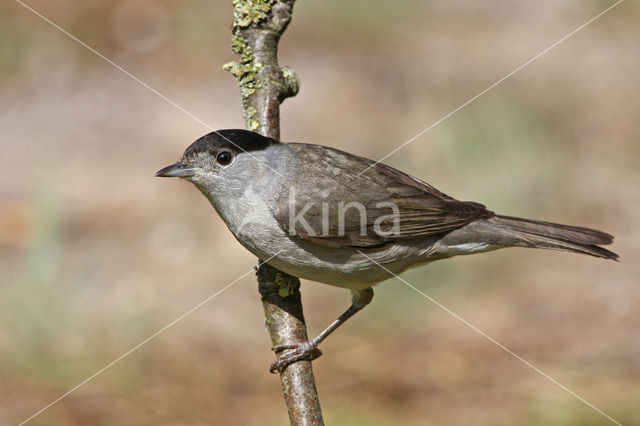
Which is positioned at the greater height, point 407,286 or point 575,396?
point 407,286

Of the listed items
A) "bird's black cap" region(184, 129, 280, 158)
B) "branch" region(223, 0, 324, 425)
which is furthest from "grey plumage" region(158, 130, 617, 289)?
"branch" region(223, 0, 324, 425)

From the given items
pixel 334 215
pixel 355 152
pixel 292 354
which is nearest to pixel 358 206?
pixel 334 215

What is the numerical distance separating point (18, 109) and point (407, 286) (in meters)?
6.79

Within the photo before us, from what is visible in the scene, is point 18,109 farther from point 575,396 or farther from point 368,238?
point 575,396

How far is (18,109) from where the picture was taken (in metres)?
10.6

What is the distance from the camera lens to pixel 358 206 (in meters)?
4.71

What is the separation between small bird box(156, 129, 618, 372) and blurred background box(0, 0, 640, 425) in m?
1.67

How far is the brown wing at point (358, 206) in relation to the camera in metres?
4.49

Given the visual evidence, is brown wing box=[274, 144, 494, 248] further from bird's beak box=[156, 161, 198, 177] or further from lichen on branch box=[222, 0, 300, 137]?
bird's beak box=[156, 161, 198, 177]

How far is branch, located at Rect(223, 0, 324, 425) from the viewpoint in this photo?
441 centimetres

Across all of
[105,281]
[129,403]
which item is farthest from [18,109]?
[129,403]

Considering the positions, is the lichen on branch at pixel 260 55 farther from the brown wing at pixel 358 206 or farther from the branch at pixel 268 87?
the brown wing at pixel 358 206

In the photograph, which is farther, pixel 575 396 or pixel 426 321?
pixel 426 321

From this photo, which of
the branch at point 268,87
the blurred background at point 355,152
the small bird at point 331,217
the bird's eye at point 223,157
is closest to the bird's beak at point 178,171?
the small bird at point 331,217
